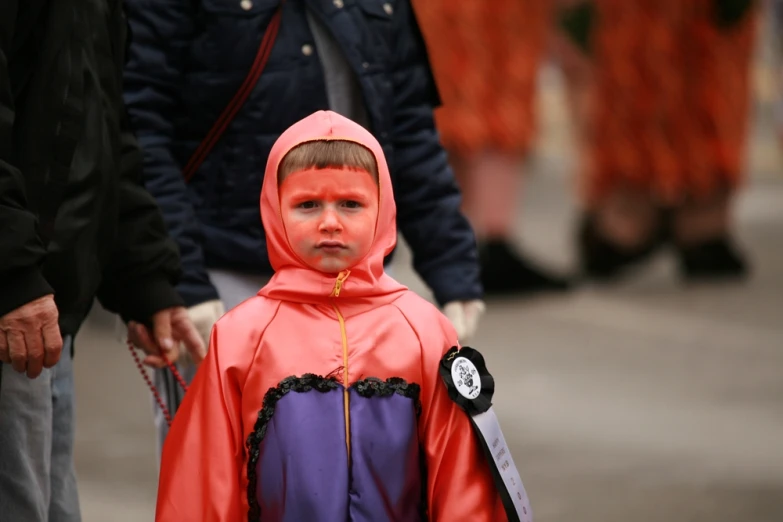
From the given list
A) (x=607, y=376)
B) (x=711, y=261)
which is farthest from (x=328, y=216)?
(x=711, y=261)

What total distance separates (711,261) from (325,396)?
6.46 metres

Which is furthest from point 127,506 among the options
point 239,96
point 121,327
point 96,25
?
point 96,25

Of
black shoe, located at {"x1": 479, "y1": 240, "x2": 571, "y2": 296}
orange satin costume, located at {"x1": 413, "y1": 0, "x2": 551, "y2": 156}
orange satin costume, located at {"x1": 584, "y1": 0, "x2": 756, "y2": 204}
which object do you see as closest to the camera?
orange satin costume, located at {"x1": 413, "y1": 0, "x2": 551, "y2": 156}

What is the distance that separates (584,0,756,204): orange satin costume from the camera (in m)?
8.25

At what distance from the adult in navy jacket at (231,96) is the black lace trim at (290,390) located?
0.76 metres

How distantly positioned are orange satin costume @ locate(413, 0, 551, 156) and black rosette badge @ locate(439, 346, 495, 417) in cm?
504

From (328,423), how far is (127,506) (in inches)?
94.7

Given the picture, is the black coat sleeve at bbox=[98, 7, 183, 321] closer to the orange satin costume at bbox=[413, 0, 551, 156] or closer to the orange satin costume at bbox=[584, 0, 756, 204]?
the orange satin costume at bbox=[413, 0, 551, 156]

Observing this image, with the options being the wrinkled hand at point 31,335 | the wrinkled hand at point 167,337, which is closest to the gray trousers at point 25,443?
the wrinkled hand at point 31,335

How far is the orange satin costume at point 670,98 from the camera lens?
8250 millimetres

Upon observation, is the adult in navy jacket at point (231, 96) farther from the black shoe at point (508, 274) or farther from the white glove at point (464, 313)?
the black shoe at point (508, 274)

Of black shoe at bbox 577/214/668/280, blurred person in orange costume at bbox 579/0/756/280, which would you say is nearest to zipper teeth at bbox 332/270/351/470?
blurred person in orange costume at bbox 579/0/756/280

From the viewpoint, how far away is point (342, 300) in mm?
2613

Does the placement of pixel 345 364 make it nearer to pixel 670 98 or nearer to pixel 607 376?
pixel 607 376
